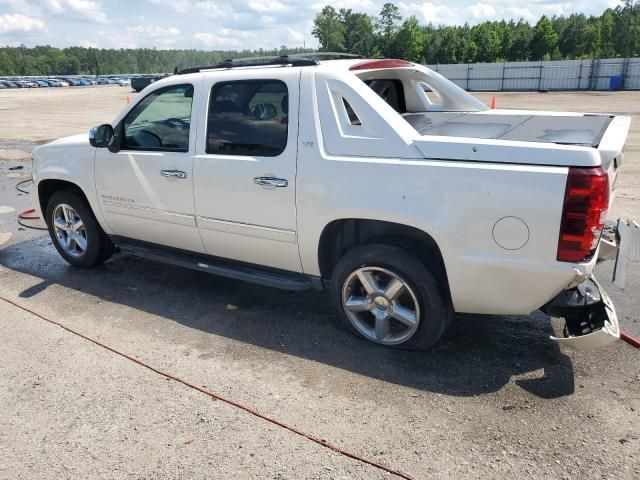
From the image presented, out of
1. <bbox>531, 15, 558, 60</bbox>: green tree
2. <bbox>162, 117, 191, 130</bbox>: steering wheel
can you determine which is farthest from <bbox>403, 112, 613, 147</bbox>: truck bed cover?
<bbox>531, 15, 558, 60</bbox>: green tree

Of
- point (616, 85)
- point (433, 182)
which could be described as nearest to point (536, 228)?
point (433, 182)

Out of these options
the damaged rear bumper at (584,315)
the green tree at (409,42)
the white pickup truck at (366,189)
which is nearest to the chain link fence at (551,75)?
the green tree at (409,42)

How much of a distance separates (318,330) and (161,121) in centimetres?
222

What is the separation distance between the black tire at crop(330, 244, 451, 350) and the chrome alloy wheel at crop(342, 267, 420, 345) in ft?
0.10

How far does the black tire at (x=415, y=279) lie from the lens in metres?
3.47

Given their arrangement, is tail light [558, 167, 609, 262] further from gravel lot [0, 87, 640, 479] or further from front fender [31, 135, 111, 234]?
front fender [31, 135, 111, 234]

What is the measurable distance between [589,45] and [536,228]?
8545 centimetres

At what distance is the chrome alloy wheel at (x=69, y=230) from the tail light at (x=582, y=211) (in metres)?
4.39

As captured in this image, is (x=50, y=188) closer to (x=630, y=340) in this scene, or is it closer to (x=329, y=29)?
(x=630, y=340)

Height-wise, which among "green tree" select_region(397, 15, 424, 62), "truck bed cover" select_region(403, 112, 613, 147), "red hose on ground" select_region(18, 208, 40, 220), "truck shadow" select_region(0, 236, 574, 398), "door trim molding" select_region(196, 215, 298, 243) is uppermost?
"green tree" select_region(397, 15, 424, 62)

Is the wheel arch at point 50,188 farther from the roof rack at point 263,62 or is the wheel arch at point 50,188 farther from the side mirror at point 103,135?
the roof rack at point 263,62

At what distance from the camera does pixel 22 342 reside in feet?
13.3

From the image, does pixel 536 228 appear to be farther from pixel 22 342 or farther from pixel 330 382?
pixel 22 342

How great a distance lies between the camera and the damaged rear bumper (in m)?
3.13
